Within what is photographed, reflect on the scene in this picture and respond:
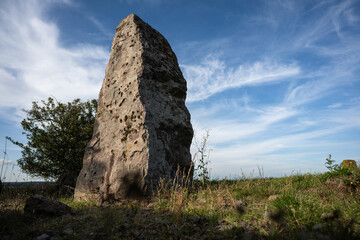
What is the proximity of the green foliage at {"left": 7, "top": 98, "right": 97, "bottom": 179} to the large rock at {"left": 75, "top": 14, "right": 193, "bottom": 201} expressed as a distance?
354 cm

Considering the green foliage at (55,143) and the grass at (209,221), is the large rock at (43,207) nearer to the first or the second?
the grass at (209,221)

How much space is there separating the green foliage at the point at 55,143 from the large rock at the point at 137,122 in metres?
3.54

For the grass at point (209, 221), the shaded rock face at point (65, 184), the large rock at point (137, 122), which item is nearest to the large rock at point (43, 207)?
the grass at point (209, 221)

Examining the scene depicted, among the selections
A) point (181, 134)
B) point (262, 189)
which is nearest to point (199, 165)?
point (181, 134)

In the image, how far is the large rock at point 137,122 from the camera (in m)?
5.47

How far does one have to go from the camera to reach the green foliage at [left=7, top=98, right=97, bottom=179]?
974cm

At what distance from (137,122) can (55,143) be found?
5.82 metres

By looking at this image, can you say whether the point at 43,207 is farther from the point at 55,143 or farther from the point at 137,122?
the point at 55,143

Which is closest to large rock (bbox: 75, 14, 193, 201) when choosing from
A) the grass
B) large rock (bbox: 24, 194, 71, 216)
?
the grass

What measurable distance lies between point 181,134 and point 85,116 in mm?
5834

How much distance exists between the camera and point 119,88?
6508 millimetres

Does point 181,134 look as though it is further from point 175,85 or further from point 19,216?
point 19,216

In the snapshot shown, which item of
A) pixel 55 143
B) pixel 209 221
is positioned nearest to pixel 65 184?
pixel 55 143

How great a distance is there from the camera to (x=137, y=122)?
5754 millimetres
